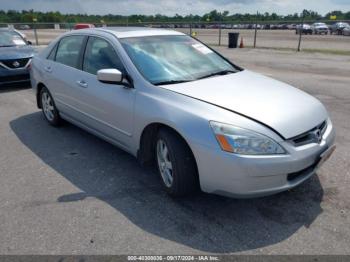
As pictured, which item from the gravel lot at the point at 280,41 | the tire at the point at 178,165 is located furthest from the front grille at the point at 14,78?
Answer: the gravel lot at the point at 280,41

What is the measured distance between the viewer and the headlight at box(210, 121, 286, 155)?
2691 mm

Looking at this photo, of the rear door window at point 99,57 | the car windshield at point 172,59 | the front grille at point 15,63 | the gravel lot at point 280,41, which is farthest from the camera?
the gravel lot at point 280,41

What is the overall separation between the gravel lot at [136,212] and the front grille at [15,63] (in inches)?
170

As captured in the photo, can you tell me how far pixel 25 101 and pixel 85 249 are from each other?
5.64 metres

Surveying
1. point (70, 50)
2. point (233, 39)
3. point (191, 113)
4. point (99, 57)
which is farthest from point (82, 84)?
point (233, 39)

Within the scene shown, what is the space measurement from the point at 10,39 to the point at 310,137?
9.20 metres

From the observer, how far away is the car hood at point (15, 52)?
26.9 ft

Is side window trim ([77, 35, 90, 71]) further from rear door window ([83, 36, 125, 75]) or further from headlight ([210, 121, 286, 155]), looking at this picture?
headlight ([210, 121, 286, 155])

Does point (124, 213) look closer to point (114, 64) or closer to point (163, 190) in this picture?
point (163, 190)

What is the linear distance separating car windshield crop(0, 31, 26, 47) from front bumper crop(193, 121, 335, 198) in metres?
8.41

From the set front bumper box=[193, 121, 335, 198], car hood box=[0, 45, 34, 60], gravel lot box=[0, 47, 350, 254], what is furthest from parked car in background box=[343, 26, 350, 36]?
front bumper box=[193, 121, 335, 198]

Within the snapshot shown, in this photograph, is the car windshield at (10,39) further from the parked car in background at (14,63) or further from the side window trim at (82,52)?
the side window trim at (82,52)

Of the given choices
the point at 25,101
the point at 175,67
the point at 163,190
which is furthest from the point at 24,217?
the point at 25,101

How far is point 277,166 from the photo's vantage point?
2693 millimetres
